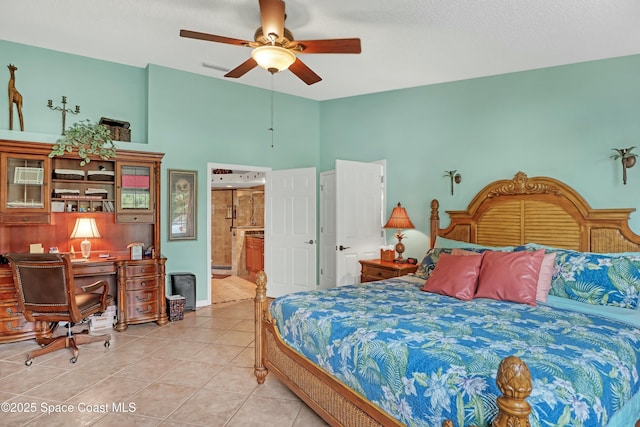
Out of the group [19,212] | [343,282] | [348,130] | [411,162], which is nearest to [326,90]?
[348,130]

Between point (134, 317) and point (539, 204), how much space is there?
4.57 m

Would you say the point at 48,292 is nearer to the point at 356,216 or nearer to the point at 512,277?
the point at 356,216

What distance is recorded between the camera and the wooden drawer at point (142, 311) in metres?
4.04

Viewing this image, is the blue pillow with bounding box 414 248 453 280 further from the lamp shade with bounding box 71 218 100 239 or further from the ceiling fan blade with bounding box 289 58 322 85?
the lamp shade with bounding box 71 218 100 239

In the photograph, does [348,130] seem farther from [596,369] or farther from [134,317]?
[596,369]

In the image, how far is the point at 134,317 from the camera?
405 cm

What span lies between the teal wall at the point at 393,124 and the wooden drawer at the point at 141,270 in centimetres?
65

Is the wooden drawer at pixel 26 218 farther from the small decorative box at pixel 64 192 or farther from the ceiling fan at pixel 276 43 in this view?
the ceiling fan at pixel 276 43

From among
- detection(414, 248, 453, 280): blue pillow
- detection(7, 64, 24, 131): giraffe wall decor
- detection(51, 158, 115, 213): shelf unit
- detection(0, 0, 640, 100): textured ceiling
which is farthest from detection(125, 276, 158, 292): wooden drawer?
detection(414, 248, 453, 280): blue pillow

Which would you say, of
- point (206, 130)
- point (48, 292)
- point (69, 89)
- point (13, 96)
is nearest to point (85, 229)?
point (48, 292)

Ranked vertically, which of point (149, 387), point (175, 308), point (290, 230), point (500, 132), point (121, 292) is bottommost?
point (149, 387)

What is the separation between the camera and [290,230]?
17.8 feet

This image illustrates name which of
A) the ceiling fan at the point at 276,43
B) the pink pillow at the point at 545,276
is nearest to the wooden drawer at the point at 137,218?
the ceiling fan at the point at 276,43

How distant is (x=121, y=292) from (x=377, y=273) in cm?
297
